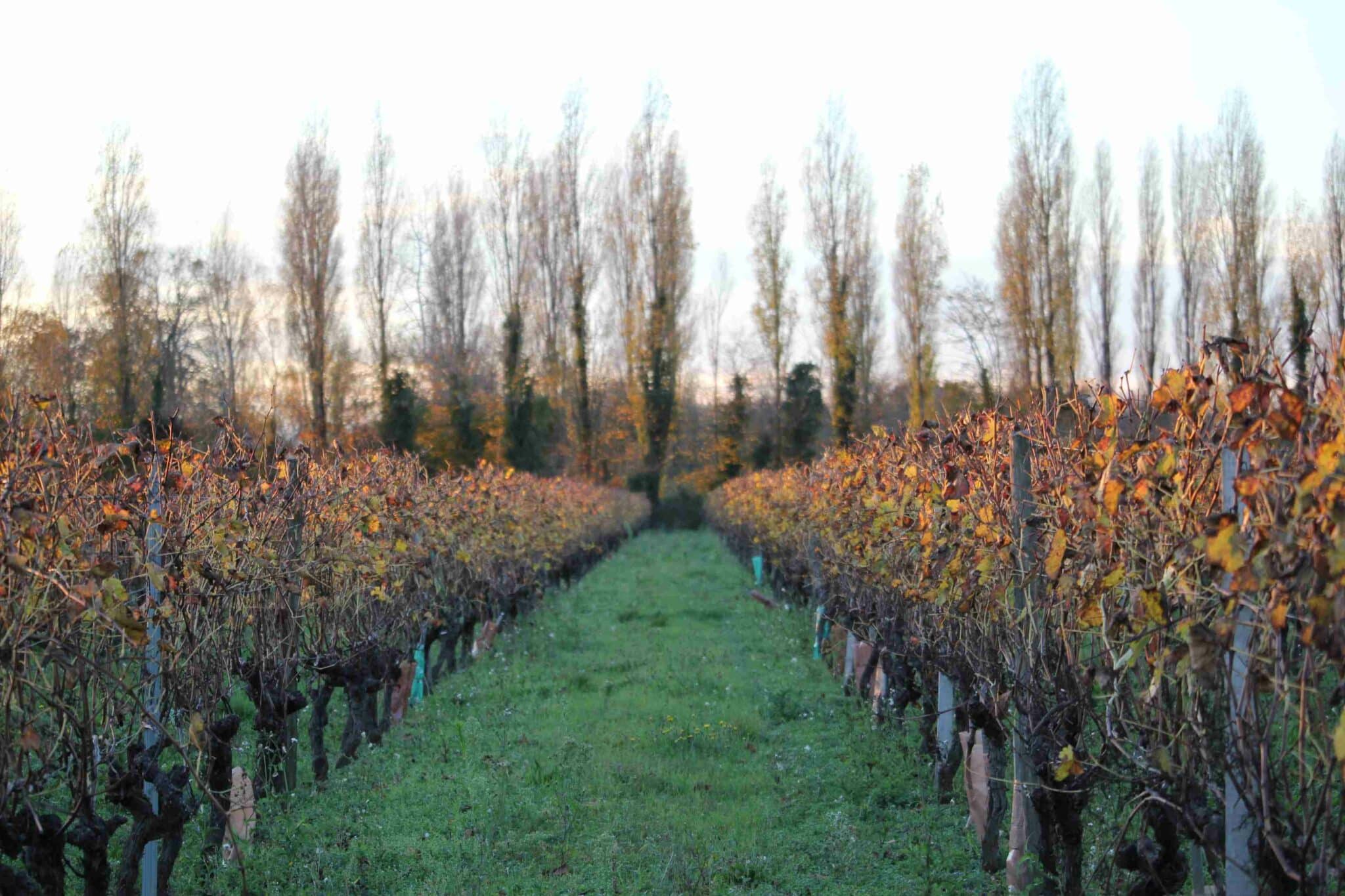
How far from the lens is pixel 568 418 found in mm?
39500

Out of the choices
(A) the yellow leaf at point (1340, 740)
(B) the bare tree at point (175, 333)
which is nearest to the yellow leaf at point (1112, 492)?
(A) the yellow leaf at point (1340, 740)

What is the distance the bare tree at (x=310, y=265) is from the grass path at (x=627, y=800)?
2293 cm

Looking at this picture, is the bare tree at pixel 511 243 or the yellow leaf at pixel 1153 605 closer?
the yellow leaf at pixel 1153 605

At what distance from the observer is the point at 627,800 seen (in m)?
6.09

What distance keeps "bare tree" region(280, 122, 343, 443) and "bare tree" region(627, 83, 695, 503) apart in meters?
11.3

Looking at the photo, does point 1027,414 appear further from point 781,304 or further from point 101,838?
point 781,304

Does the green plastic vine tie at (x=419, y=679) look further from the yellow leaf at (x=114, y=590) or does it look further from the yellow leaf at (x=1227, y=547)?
the yellow leaf at (x=1227, y=547)

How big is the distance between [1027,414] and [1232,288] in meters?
27.2

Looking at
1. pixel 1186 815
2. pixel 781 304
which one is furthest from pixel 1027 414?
pixel 781 304

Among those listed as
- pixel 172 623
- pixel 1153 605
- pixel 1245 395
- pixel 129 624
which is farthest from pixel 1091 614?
pixel 172 623

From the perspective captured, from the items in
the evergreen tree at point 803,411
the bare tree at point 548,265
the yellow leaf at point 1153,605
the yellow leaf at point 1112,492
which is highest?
the bare tree at point 548,265

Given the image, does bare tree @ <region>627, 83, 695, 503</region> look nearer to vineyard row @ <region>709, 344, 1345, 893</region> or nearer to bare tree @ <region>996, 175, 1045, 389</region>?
bare tree @ <region>996, 175, 1045, 389</region>

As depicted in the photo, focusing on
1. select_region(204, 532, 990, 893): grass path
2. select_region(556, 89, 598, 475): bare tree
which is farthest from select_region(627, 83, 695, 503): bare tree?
select_region(204, 532, 990, 893): grass path

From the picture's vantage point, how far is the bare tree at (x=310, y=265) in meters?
31.3
